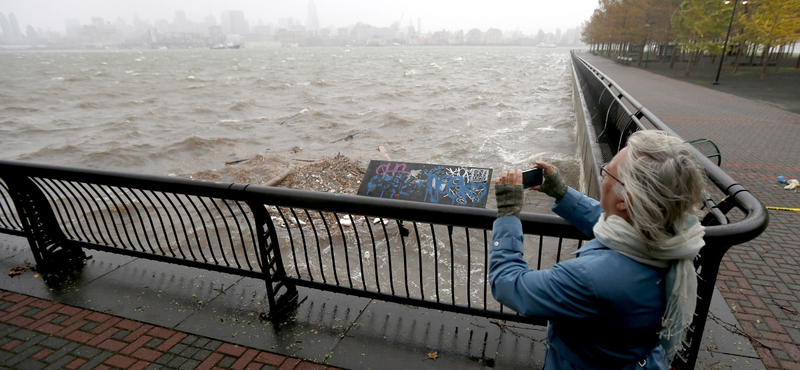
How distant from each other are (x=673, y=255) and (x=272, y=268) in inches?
118

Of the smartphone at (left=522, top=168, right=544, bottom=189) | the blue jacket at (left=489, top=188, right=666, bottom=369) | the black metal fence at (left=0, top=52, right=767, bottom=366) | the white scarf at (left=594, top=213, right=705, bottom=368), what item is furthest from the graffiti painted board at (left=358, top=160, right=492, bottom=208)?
the white scarf at (left=594, top=213, right=705, bottom=368)

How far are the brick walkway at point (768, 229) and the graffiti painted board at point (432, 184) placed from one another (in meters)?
2.84

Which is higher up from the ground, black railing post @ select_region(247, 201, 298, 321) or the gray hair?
the gray hair

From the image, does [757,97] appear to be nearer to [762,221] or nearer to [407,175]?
[407,175]

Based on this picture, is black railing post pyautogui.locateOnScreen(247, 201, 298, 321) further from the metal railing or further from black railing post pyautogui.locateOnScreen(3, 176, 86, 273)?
black railing post pyautogui.locateOnScreen(3, 176, 86, 273)

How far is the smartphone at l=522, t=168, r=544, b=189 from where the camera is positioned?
1.97 metres

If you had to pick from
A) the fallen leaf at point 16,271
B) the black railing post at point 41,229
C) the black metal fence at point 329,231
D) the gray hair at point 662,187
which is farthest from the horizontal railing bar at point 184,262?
the gray hair at point 662,187

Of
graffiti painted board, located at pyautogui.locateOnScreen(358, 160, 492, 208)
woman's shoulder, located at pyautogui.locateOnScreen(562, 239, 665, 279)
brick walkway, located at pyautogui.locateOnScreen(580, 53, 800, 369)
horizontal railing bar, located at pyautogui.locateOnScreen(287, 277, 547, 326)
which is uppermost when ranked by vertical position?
woman's shoulder, located at pyautogui.locateOnScreen(562, 239, 665, 279)

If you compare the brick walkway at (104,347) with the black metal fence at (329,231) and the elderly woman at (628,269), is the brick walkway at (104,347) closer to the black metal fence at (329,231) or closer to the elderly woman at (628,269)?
the black metal fence at (329,231)

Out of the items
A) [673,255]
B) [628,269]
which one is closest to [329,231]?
[628,269]

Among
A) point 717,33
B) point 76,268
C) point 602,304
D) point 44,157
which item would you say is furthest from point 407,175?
point 717,33

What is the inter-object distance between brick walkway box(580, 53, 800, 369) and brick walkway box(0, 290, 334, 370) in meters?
3.91

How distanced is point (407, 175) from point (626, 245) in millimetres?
4448

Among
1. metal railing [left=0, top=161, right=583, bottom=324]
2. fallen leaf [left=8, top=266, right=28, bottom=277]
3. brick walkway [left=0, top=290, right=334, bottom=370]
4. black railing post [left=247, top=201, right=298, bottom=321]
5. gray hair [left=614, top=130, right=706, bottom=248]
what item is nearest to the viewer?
gray hair [left=614, top=130, right=706, bottom=248]
